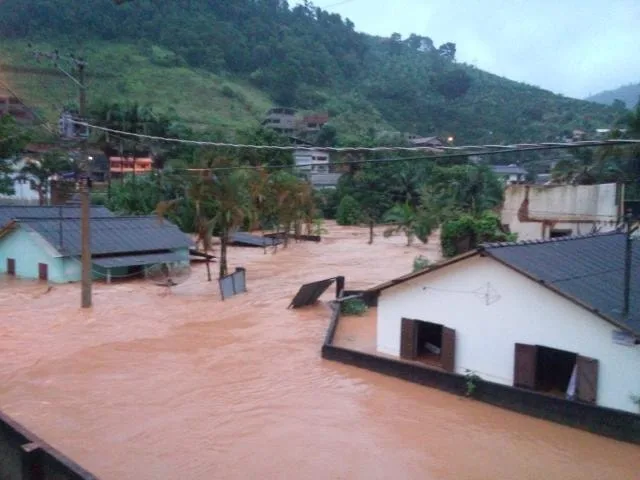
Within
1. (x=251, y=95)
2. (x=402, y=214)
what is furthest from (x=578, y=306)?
(x=251, y=95)

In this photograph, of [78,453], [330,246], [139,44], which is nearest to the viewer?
[78,453]

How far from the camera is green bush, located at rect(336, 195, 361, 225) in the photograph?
199 ft

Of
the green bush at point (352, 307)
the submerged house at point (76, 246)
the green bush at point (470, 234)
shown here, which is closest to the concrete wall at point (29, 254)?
the submerged house at point (76, 246)

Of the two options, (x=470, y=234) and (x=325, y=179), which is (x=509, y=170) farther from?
(x=470, y=234)

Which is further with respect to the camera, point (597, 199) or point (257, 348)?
point (597, 199)

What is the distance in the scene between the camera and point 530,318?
1210 centimetres

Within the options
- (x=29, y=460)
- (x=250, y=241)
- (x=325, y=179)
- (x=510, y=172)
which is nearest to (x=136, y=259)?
(x=250, y=241)

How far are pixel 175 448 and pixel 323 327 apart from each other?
8.97 metres

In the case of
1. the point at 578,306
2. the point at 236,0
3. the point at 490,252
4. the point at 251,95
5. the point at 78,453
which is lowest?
the point at 78,453

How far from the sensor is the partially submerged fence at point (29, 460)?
711cm

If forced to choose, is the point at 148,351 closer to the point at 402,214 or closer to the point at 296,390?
the point at 296,390

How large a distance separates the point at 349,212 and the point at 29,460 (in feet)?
177

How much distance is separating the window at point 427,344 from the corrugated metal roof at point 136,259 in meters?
15.8

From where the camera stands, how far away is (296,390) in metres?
13.6
